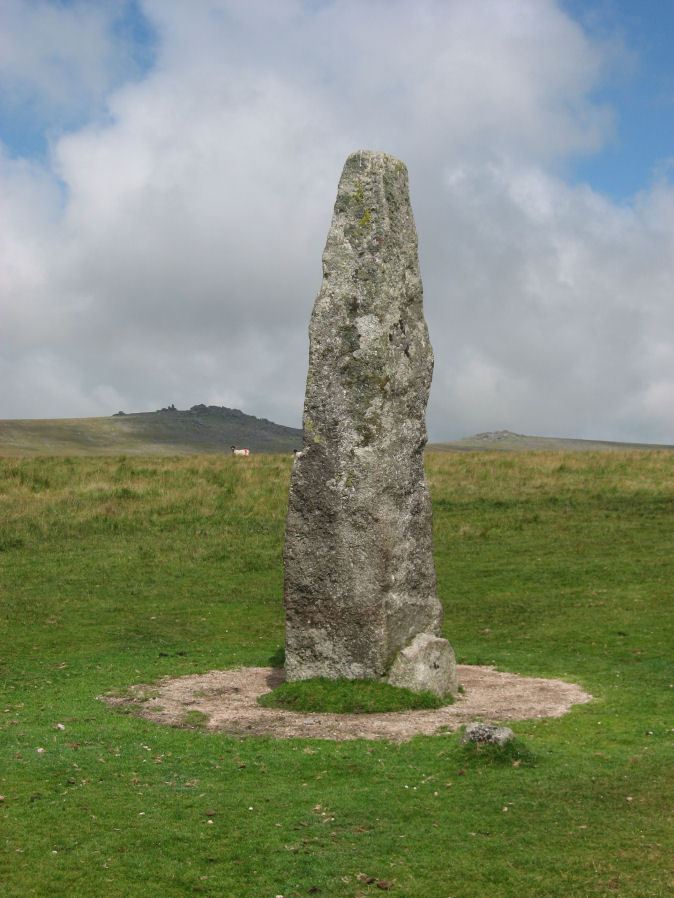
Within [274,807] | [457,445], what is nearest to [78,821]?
[274,807]

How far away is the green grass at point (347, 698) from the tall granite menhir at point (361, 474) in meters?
0.25

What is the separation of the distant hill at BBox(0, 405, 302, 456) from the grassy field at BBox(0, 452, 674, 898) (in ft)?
308

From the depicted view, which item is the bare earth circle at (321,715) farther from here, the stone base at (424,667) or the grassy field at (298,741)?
the grassy field at (298,741)

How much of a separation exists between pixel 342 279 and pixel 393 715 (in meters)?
7.00

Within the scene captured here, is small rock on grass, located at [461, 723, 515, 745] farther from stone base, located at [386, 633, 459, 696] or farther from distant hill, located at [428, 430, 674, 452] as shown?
distant hill, located at [428, 430, 674, 452]

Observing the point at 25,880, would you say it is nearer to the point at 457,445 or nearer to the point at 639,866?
the point at 639,866

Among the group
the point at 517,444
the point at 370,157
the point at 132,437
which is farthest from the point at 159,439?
the point at 370,157

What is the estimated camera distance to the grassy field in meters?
9.55

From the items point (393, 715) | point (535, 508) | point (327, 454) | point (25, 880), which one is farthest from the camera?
point (535, 508)

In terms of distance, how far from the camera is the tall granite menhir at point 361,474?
16484 mm

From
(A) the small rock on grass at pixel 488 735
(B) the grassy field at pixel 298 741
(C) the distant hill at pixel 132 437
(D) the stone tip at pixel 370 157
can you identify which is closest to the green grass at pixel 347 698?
(B) the grassy field at pixel 298 741

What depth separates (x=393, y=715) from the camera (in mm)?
15500

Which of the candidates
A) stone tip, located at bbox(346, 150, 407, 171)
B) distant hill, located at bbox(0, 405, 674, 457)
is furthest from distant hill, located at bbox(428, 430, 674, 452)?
stone tip, located at bbox(346, 150, 407, 171)

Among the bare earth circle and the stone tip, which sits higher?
the stone tip
